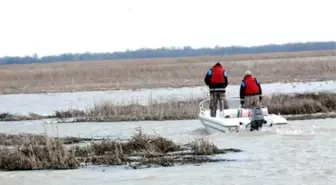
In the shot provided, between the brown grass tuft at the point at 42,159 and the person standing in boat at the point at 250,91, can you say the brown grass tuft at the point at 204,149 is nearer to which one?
the brown grass tuft at the point at 42,159

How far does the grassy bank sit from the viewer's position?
14.9 m

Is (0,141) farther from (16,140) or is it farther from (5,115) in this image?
(5,115)

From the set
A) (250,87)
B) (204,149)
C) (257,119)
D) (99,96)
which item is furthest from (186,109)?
(99,96)

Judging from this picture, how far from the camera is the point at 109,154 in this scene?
16031mm

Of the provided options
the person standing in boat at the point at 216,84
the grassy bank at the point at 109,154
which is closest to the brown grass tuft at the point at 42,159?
the grassy bank at the point at 109,154

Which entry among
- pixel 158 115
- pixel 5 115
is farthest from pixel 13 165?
pixel 5 115

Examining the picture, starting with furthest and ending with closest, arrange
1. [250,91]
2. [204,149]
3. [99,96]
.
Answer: [99,96] < [250,91] < [204,149]

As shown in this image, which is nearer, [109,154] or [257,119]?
[109,154]

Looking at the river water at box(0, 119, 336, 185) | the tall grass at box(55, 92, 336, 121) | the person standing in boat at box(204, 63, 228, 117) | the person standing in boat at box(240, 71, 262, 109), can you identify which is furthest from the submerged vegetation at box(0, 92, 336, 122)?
the river water at box(0, 119, 336, 185)

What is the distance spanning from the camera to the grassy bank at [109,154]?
48.7ft

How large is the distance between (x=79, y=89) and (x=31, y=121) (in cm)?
1809

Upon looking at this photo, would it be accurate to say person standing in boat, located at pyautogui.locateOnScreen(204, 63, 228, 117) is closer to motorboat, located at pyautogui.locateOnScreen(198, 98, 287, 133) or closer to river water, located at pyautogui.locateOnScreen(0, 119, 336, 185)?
motorboat, located at pyautogui.locateOnScreen(198, 98, 287, 133)

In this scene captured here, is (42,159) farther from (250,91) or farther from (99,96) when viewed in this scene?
(99,96)

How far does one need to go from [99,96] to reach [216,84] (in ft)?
63.1
